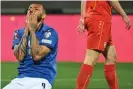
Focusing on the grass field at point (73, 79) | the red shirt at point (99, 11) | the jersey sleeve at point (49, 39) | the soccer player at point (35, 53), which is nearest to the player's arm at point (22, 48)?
the soccer player at point (35, 53)

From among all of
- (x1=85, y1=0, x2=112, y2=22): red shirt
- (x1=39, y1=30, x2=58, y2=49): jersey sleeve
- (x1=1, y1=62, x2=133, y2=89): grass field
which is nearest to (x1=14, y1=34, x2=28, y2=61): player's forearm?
(x1=39, y1=30, x2=58, y2=49): jersey sleeve

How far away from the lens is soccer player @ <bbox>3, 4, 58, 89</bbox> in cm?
366

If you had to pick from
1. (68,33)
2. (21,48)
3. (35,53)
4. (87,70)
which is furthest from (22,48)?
(68,33)

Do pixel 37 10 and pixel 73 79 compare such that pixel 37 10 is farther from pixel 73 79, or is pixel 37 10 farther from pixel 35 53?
pixel 73 79

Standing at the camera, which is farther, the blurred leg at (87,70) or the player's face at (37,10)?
Answer: the blurred leg at (87,70)

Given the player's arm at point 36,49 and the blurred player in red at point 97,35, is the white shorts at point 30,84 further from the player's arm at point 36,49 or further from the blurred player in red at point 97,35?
the blurred player in red at point 97,35

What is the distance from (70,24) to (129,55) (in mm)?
1783

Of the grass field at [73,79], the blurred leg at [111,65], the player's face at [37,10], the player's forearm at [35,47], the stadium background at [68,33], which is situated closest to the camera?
the player's forearm at [35,47]

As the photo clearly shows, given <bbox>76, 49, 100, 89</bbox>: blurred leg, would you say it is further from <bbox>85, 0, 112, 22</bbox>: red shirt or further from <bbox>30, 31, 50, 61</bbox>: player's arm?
<bbox>30, 31, 50, 61</bbox>: player's arm

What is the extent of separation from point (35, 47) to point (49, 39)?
0.19m

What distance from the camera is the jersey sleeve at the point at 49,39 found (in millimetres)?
3762

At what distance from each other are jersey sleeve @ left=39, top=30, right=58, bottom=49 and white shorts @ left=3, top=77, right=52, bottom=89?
292 mm

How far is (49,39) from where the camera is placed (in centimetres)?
377

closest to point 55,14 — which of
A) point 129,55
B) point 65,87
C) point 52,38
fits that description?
point 129,55
